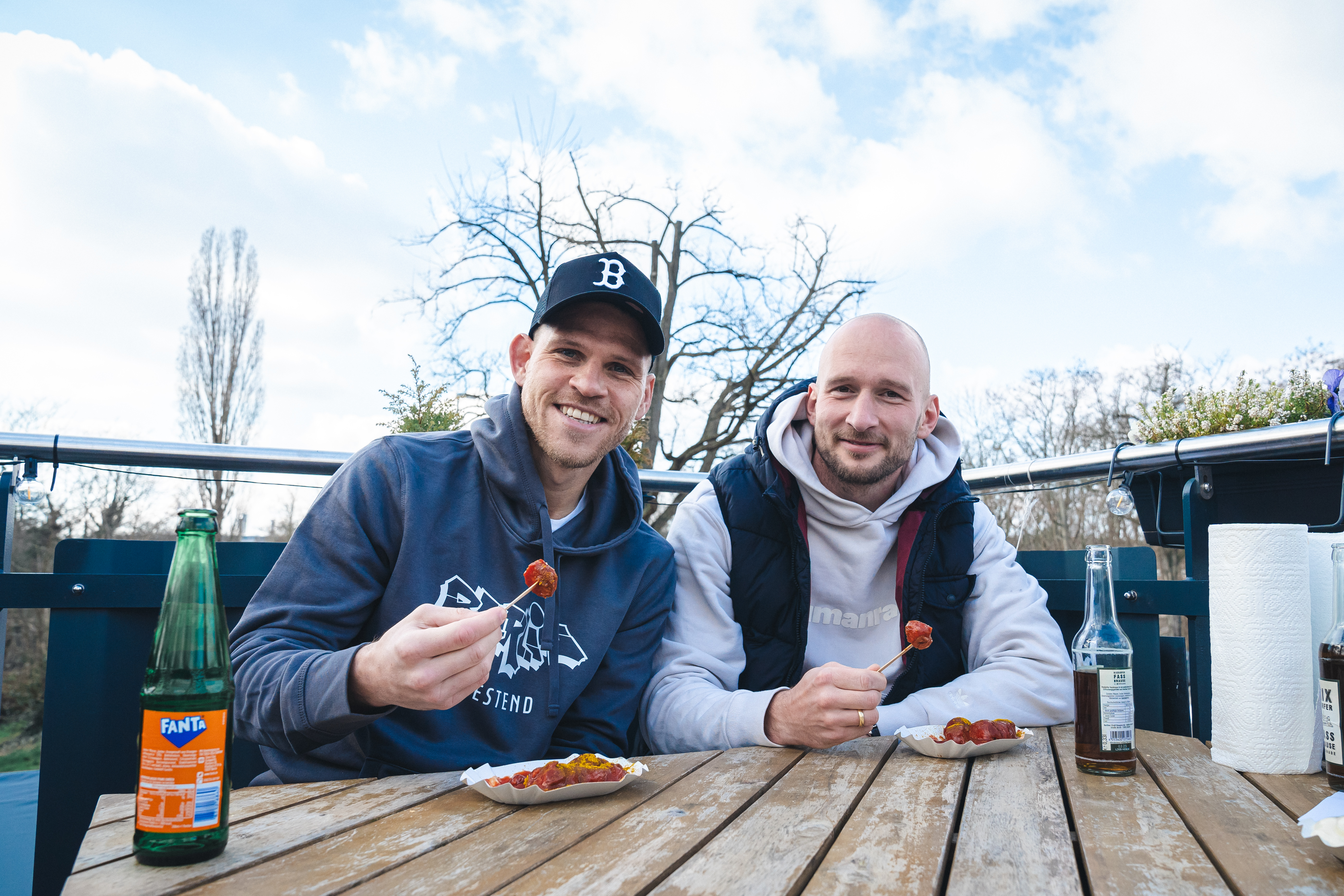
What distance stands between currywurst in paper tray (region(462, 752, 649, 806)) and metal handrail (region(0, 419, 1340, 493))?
59.6 inches

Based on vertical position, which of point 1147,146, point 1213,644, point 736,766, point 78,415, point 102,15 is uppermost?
point 102,15

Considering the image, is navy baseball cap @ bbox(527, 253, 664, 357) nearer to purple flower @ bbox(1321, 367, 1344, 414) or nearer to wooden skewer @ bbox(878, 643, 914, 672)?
wooden skewer @ bbox(878, 643, 914, 672)

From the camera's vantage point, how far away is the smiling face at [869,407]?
231 centimetres

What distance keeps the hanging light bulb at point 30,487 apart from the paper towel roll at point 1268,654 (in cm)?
294

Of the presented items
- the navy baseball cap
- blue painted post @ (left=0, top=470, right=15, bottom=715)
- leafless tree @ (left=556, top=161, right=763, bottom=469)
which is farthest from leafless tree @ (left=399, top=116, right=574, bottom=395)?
the navy baseball cap

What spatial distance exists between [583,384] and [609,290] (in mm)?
235

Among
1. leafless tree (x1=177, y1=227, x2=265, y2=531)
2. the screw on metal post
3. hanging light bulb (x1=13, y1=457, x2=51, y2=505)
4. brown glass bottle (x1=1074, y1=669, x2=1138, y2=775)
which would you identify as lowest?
brown glass bottle (x1=1074, y1=669, x2=1138, y2=775)

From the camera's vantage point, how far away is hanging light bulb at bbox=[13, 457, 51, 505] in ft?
7.39

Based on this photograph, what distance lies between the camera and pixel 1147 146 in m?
12.8

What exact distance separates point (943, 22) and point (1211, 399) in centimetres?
1312

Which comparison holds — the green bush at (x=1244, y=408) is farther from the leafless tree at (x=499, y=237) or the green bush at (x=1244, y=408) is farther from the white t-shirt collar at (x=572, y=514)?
the leafless tree at (x=499, y=237)

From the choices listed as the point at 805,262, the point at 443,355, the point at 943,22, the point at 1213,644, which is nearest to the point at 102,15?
the point at 443,355

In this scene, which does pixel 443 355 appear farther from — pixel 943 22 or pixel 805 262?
pixel 943 22

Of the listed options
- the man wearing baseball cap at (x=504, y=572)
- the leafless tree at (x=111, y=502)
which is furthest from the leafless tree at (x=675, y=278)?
the man wearing baseball cap at (x=504, y=572)
